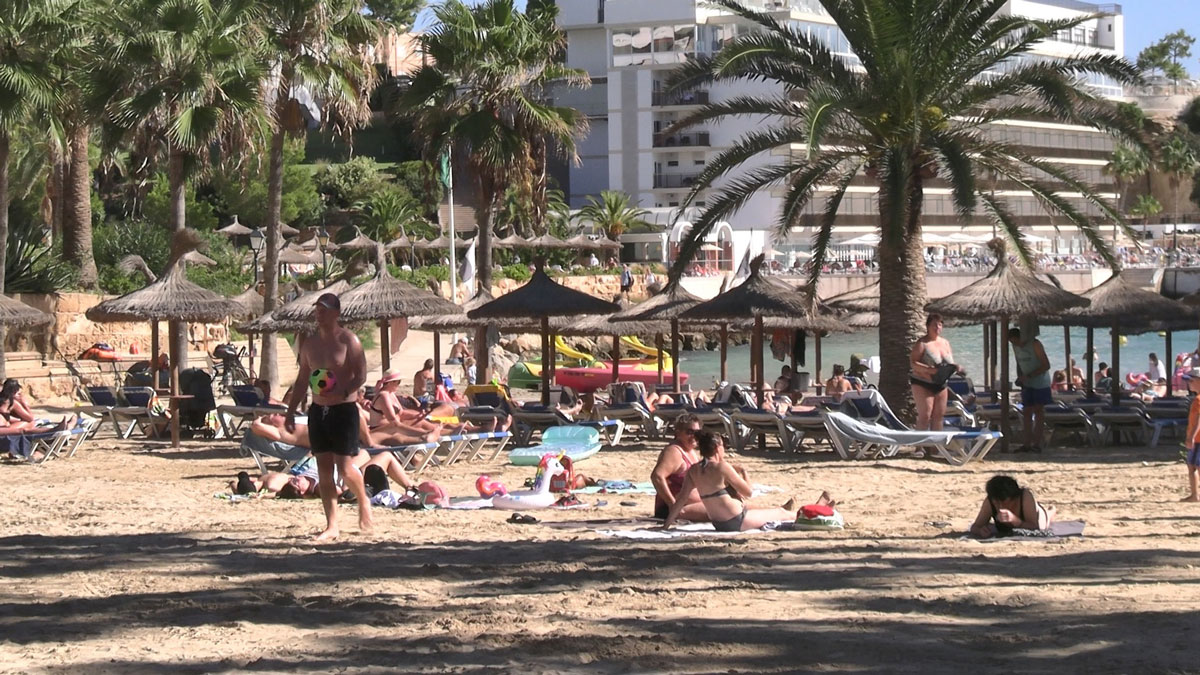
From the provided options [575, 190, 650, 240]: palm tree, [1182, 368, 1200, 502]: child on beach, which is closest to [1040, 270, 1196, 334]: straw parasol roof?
[1182, 368, 1200, 502]: child on beach

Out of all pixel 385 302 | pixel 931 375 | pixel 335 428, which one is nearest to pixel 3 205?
pixel 385 302

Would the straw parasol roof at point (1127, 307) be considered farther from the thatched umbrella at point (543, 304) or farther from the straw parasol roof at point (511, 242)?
the straw parasol roof at point (511, 242)

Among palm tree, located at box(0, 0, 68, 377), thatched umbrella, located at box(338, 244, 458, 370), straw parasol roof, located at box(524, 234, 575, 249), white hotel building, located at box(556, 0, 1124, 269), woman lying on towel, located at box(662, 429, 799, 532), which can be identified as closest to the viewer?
woman lying on towel, located at box(662, 429, 799, 532)

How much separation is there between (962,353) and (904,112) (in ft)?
119

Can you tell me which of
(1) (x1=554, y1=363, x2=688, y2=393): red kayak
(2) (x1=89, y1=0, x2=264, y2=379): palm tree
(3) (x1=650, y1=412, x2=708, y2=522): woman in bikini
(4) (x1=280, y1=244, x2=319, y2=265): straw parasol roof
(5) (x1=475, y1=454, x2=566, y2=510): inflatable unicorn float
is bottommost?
(1) (x1=554, y1=363, x2=688, y2=393): red kayak

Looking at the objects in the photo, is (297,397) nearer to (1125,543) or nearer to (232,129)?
(1125,543)

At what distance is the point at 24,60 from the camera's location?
21.4m

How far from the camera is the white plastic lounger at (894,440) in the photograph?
13758 mm

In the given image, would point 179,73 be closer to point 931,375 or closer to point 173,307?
point 173,307

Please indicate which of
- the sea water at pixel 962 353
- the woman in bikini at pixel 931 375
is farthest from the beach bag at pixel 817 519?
the sea water at pixel 962 353

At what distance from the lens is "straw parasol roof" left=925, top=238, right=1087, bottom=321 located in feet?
52.0

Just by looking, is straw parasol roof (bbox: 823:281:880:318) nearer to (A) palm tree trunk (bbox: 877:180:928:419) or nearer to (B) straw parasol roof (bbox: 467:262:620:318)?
(A) palm tree trunk (bbox: 877:180:928:419)

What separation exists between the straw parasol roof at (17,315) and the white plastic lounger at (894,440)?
979 cm

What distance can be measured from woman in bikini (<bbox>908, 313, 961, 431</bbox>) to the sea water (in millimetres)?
23467
